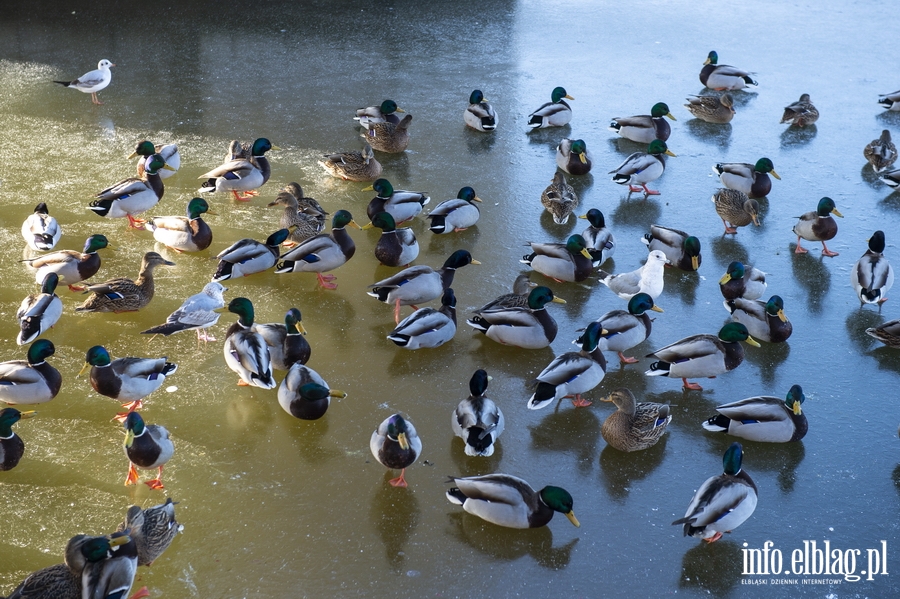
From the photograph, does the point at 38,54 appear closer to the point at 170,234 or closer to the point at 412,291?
the point at 170,234

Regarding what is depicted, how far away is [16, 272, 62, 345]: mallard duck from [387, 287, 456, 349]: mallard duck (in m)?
2.09

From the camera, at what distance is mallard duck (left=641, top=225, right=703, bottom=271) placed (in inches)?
246

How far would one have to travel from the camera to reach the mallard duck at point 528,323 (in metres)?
5.35

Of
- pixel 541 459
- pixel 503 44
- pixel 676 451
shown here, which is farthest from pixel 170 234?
pixel 503 44

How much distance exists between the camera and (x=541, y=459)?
4.55 m

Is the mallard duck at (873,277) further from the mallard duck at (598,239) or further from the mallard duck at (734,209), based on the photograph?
the mallard duck at (598,239)

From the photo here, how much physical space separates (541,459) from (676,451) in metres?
0.73

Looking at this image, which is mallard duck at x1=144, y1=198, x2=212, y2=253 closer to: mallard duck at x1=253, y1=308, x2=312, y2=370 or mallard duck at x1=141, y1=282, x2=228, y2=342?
mallard duck at x1=141, y1=282, x2=228, y2=342

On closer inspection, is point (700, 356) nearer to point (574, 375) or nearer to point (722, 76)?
point (574, 375)

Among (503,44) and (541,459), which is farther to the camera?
(503,44)

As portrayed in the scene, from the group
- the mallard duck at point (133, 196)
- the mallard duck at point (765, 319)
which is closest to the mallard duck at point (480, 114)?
the mallard duck at point (133, 196)

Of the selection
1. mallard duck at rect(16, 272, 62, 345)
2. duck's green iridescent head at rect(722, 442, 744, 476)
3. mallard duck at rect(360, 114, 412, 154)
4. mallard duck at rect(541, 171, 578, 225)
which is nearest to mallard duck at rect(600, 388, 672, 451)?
duck's green iridescent head at rect(722, 442, 744, 476)

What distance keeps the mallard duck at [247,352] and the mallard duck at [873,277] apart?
13.1ft

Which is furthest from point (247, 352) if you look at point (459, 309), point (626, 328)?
point (626, 328)
